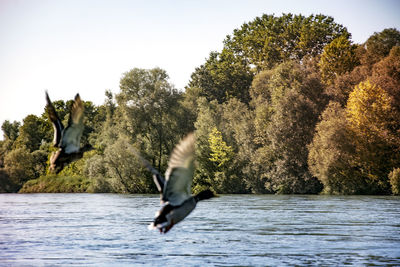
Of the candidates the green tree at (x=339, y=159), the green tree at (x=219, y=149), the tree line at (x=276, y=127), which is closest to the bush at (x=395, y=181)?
the tree line at (x=276, y=127)

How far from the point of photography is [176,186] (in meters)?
13.1

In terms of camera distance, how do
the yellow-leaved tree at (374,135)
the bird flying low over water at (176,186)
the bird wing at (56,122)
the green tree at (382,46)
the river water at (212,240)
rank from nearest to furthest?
the bird flying low over water at (176,186), the bird wing at (56,122), the river water at (212,240), the yellow-leaved tree at (374,135), the green tree at (382,46)

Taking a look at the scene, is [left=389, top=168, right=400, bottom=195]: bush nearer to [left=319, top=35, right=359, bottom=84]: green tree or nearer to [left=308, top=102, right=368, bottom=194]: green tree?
[left=308, top=102, right=368, bottom=194]: green tree

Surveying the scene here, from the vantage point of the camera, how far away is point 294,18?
90.4m

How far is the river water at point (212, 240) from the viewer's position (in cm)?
1895

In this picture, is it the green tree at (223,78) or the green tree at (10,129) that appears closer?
the green tree at (223,78)

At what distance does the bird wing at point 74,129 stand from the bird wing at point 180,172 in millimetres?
3597

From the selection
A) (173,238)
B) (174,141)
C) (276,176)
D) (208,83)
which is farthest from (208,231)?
(208,83)

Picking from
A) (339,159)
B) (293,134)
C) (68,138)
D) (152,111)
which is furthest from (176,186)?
(152,111)

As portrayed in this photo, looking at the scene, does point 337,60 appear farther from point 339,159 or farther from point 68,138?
point 68,138

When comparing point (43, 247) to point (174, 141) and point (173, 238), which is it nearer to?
point (173, 238)

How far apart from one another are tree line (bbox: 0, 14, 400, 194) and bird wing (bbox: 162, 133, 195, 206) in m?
41.9

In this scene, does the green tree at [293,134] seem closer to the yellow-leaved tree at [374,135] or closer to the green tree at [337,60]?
the green tree at [337,60]

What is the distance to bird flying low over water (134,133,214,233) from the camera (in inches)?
486
